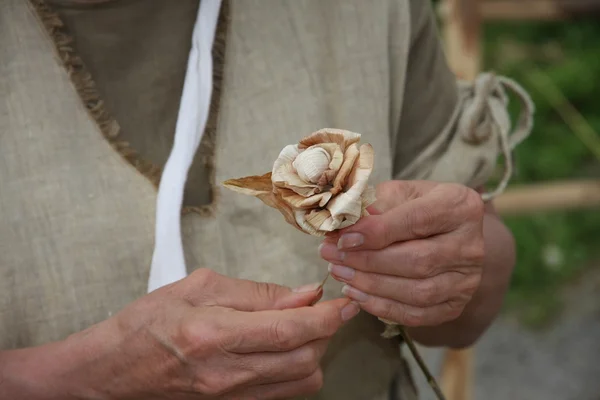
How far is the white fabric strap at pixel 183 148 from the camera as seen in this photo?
99 centimetres

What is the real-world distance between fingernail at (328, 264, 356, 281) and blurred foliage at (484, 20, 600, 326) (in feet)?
5.22

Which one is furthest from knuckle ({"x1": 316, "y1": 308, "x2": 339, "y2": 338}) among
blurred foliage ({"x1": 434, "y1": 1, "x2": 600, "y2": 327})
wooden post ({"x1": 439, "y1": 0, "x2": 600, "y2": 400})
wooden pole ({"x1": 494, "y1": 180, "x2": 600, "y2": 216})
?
blurred foliage ({"x1": 434, "y1": 1, "x2": 600, "y2": 327})

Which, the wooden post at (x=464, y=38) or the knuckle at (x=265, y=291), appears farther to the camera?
Result: the wooden post at (x=464, y=38)

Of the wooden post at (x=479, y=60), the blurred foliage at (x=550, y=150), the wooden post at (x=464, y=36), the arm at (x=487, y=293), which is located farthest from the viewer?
the blurred foliage at (x=550, y=150)

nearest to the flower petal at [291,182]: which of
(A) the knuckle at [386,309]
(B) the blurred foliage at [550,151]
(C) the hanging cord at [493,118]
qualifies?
(A) the knuckle at [386,309]

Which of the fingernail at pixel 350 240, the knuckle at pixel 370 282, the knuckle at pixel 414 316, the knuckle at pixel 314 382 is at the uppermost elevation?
the fingernail at pixel 350 240

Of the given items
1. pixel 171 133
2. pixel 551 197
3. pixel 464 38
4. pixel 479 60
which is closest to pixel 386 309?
pixel 171 133

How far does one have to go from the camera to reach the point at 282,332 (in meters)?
0.83

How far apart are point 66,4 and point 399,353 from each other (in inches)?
26.5

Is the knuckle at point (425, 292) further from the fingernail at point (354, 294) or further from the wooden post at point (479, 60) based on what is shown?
the wooden post at point (479, 60)

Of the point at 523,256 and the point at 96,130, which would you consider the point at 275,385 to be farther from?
the point at 523,256

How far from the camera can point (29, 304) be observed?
1.00 meters

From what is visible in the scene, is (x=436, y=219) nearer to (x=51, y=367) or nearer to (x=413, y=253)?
(x=413, y=253)

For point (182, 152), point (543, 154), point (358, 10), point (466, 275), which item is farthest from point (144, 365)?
point (543, 154)
